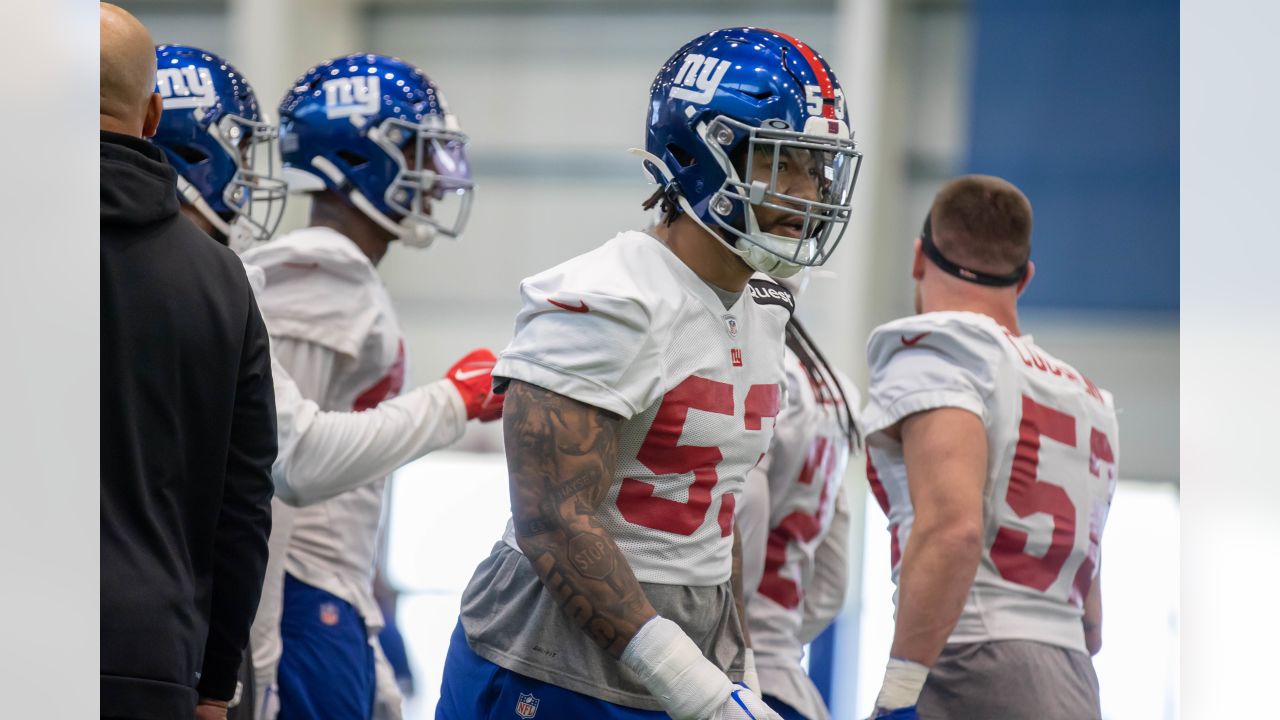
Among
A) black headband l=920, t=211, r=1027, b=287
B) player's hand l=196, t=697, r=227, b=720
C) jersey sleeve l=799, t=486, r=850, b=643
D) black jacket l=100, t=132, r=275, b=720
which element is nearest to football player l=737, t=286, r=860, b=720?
jersey sleeve l=799, t=486, r=850, b=643

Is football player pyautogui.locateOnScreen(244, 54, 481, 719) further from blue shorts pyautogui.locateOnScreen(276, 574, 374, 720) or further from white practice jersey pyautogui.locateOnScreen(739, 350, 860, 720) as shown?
white practice jersey pyautogui.locateOnScreen(739, 350, 860, 720)

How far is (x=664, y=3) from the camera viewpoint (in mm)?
7832

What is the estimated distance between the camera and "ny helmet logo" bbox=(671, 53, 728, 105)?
1.88m

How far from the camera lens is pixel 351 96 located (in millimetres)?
2885

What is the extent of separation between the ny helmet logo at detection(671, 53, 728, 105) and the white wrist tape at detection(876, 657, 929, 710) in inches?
35.7

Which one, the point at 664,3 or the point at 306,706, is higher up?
the point at 664,3

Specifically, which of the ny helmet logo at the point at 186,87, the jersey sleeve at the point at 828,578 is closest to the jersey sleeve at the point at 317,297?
the ny helmet logo at the point at 186,87

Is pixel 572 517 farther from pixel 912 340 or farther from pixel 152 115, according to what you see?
pixel 912 340

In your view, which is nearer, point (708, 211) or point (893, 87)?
point (708, 211)

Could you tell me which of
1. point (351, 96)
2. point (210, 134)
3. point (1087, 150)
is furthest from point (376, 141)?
point (1087, 150)
